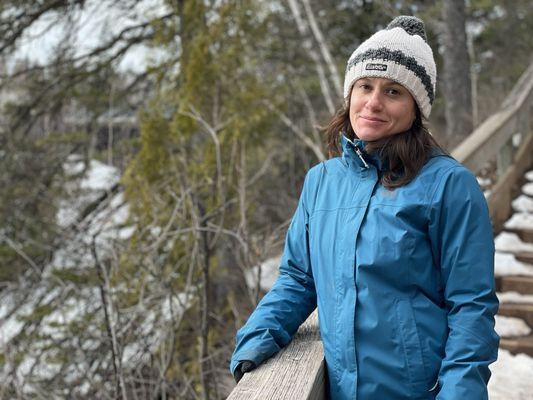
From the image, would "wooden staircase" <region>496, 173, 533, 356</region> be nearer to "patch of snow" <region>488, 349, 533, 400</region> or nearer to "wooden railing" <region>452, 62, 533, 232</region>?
"patch of snow" <region>488, 349, 533, 400</region>

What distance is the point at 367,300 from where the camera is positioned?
66.6 inches

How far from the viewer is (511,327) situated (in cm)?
393

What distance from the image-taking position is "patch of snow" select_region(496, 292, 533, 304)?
424cm

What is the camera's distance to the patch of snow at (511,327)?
388 cm

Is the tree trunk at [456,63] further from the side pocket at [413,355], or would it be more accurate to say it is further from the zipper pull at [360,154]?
the side pocket at [413,355]

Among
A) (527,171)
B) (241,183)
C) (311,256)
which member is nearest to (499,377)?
(311,256)

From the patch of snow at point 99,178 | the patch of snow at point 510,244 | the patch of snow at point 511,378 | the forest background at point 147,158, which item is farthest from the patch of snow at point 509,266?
the patch of snow at point 99,178

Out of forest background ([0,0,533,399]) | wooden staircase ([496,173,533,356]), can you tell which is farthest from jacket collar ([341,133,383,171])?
forest background ([0,0,533,399])

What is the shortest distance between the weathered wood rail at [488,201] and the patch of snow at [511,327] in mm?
1052

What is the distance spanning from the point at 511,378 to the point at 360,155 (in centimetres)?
210

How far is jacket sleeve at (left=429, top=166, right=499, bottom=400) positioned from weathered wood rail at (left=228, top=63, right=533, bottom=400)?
13.5 inches

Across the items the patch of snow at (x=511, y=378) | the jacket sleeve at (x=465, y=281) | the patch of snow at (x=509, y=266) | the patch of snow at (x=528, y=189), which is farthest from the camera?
the patch of snow at (x=528, y=189)

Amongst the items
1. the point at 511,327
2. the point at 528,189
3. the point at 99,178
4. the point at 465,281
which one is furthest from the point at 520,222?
the point at 99,178

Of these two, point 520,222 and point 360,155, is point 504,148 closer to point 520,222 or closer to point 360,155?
point 520,222
